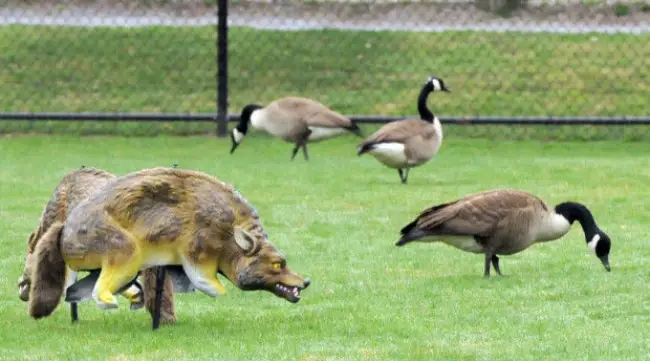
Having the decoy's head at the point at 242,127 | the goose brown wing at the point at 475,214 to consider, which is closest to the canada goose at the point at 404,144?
the decoy's head at the point at 242,127

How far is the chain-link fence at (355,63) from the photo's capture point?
18.8m

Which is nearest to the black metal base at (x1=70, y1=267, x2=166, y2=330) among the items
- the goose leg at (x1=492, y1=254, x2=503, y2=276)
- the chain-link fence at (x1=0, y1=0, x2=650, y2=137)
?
the goose leg at (x1=492, y1=254, x2=503, y2=276)

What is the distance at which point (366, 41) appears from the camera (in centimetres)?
2002

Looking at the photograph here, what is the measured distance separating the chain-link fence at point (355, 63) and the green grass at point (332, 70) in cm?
2

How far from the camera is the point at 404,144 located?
14.6m

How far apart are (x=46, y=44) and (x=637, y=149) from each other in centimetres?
792

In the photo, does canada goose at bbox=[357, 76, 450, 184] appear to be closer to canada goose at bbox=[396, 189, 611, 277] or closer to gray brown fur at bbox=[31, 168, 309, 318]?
canada goose at bbox=[396, 189, 611, 277]

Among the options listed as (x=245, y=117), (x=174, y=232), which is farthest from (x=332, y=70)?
(x=174, y=232)

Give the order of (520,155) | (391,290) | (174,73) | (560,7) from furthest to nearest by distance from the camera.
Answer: (560,7), (174,73), (520,155), (391,290)

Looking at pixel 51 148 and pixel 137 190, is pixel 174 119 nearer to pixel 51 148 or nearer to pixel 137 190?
pixel 51 148

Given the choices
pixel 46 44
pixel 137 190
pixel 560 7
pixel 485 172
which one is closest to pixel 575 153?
pixel 485 172

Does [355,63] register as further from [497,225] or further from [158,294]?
[158,294]

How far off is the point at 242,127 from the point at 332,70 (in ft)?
8.33

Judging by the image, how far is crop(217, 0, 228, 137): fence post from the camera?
18047mm
